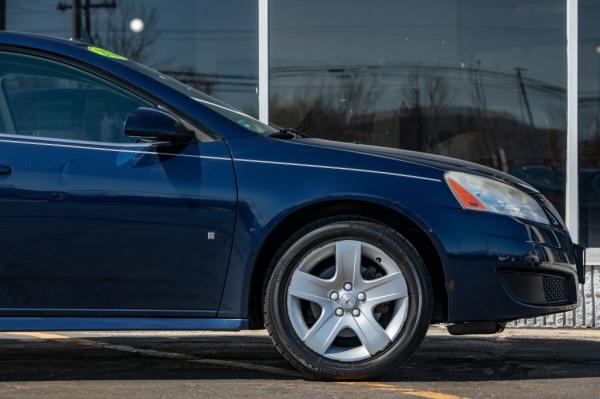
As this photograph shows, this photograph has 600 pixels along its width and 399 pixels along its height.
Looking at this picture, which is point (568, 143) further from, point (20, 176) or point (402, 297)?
point (20, 176)

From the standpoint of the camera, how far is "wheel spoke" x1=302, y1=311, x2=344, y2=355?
Result: 5195 mm

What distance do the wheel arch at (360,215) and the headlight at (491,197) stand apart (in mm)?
251

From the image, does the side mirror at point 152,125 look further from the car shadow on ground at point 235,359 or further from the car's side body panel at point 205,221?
the car shadow on ground at point 235,359

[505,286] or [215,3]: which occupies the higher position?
[215,3]

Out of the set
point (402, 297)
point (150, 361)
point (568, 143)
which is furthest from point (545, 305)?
point (568, 143)

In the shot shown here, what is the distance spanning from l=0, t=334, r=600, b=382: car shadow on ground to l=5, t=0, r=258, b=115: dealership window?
2306 millimetres

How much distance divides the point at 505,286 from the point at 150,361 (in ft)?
6.42

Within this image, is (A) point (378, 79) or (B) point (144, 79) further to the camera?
(A) point (378, 79)

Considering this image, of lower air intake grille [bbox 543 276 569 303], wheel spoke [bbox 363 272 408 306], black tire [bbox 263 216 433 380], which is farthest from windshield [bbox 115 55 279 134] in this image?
lower air intake grille [bbox 543 276 569 303]

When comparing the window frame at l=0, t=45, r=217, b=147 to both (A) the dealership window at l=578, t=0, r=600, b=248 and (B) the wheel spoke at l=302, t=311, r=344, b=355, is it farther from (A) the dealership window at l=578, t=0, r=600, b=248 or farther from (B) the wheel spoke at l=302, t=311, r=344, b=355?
(A) the dealership window at l=578, t=0, r=600, b=248

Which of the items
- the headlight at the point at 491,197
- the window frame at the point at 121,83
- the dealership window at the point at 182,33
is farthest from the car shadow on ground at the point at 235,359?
the dealership window at the point at 182,33

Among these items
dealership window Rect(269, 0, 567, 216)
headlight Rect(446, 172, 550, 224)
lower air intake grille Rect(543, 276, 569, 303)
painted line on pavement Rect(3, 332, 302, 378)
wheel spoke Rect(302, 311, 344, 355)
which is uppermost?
dealership window Rect(269, 0, 567, 216)

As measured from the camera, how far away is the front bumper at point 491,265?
5.14m

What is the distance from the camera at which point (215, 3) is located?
29.3 ft
